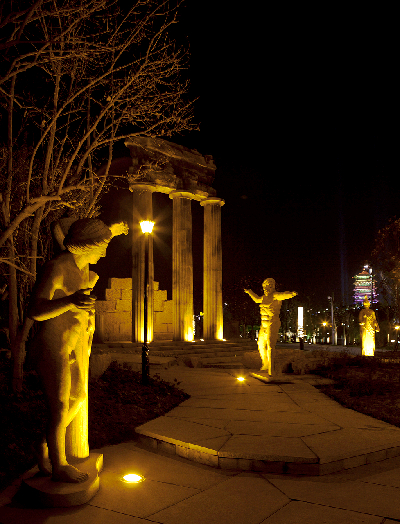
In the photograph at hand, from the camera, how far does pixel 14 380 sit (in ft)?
24.6

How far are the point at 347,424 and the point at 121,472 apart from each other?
12.1 feet

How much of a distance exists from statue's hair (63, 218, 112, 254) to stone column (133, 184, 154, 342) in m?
16.1

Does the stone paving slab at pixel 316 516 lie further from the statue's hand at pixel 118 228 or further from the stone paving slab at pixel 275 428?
the statue's hand at pixel 118 228

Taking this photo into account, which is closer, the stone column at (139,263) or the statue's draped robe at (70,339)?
the statue's draped robe at (70,339)

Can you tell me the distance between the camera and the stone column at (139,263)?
20.0 metres

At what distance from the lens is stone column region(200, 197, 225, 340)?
23312mm

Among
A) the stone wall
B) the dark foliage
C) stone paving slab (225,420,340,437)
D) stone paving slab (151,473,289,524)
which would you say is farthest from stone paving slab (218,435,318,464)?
the stone wall

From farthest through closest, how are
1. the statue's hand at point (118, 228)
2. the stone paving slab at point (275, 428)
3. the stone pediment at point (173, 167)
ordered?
the stone pediment at point (173, 167)
the stone paving slab at point (275, 428)
the statue's hand at point (118, 228)

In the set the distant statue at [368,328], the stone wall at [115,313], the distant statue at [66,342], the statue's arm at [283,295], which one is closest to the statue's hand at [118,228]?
the distant statue at [66,342]

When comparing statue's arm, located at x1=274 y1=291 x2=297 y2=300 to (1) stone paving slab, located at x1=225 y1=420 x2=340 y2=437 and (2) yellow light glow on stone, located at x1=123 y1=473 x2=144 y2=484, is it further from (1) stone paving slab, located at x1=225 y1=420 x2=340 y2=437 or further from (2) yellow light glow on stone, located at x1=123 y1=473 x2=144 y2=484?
(2) yellow light glow on stone, located at x1=123 y1=473 x2=144 y2=484

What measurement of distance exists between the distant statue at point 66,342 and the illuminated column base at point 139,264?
15.8 meters

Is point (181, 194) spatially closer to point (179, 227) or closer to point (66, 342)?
point (179, 227)

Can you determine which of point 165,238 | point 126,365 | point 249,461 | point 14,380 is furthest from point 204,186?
point 249,461

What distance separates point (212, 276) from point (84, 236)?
1997 cm
